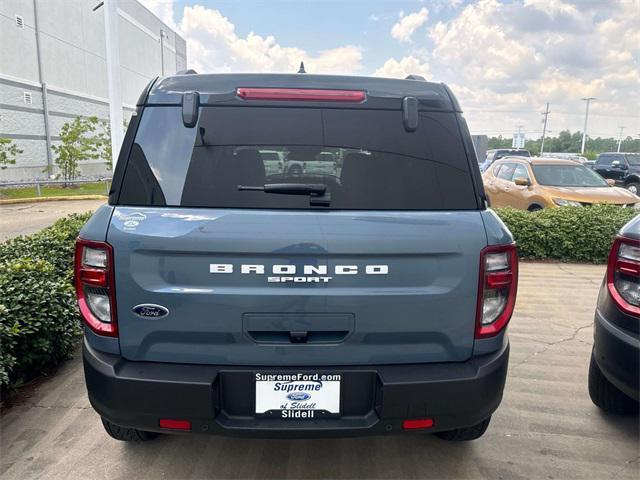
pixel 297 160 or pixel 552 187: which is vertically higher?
pixel 297 160

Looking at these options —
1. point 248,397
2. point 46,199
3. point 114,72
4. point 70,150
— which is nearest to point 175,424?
point 248,397

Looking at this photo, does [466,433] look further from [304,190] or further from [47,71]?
[47,71]

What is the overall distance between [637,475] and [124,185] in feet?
9.70

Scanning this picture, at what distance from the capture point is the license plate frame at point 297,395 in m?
1.82

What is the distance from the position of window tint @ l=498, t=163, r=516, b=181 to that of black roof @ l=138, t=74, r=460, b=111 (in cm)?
874

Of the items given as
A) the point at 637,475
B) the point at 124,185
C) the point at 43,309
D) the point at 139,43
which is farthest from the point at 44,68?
the point at 637,475

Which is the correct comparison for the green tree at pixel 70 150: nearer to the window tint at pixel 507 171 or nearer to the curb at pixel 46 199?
the curb at pixel 46 199

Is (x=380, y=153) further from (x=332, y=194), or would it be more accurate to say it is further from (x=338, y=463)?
(x=338, y=463)

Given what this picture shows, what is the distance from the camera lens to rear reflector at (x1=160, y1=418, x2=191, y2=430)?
1836 mm

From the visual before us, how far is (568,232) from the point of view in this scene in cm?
716

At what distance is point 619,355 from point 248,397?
1.95 m

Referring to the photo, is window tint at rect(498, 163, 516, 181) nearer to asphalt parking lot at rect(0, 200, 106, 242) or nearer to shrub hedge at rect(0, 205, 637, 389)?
shrub hedge at rect(0, 205, 637, 389)

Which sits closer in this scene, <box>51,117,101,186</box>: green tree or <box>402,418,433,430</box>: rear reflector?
<box>402,418,433,430</box>: rear reflector

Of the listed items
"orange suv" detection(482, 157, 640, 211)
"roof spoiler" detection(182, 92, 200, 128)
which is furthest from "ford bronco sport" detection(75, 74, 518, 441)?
"orange suv" detection(482, 157, 640, 211)
